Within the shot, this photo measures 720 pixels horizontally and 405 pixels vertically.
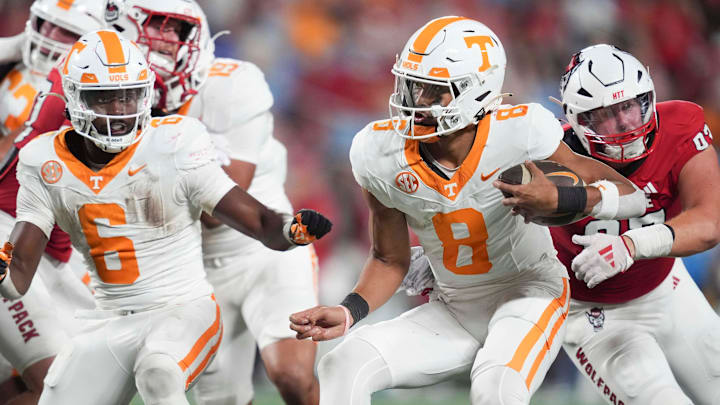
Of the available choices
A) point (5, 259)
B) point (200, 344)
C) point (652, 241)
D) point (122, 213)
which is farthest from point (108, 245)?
point (652, 241)

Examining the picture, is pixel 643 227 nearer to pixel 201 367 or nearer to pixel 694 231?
pixel 694 231

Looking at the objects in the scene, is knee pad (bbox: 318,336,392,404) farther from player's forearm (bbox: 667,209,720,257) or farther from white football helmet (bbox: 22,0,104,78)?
white football helmet (bbox: 22,0,104,78)

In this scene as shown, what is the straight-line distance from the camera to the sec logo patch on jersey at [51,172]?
3.18 metres

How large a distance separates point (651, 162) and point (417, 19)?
13.5ft

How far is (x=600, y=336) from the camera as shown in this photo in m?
3.44

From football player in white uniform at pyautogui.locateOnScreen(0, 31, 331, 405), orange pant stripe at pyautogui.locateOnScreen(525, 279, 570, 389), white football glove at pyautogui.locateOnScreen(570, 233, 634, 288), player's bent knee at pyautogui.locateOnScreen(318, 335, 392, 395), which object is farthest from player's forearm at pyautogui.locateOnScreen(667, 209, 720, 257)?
football player in white uniform at pyautogui.locateOnScreen(0, 31, 331, 405)

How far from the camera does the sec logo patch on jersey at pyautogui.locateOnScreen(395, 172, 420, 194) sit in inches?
118

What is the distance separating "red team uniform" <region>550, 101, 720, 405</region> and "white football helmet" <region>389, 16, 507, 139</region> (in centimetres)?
57

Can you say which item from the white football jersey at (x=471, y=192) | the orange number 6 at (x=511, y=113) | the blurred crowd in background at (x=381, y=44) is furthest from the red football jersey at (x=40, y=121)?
the blurred crowd in background at (x=381, y=44)

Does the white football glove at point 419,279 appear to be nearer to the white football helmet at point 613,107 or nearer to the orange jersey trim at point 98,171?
the white football helmet at point 613,107

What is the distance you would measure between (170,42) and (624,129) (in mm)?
1836

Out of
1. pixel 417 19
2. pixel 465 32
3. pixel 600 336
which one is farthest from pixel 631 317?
pixel 417 19

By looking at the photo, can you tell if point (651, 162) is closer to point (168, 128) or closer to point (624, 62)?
point (624, 62)

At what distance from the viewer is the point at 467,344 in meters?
3.08
